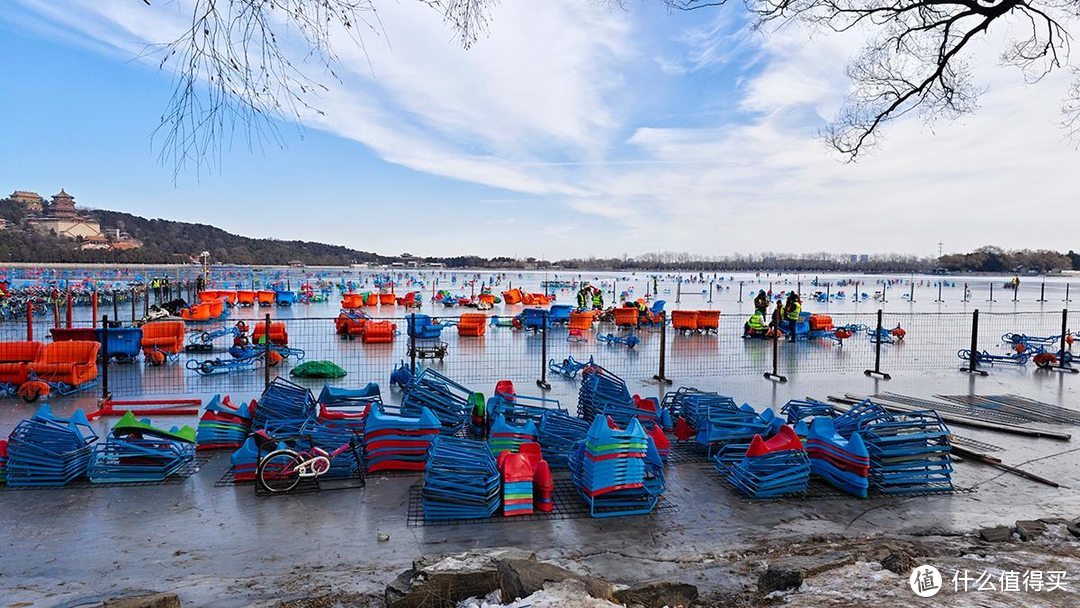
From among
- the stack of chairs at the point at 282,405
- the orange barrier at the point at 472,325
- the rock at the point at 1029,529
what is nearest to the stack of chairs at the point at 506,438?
the stack of chairs at the point at 282,405

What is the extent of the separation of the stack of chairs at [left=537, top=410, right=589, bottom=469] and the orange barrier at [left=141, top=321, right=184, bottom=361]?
13190mm

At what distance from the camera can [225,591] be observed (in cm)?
473

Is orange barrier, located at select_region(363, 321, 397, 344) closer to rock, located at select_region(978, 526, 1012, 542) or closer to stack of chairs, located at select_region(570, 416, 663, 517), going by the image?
stack of chairs, located at select_region(570, 416, 663, 517)

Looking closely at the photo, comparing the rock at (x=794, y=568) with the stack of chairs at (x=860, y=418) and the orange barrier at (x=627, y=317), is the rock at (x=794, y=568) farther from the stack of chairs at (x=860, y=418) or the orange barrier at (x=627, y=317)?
the orange barrier at (x=627, y=317)

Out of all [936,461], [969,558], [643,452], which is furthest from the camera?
[936,461]

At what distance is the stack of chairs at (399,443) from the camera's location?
7574 mm

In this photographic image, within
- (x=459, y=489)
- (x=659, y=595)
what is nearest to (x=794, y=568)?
(x=659, y=595)

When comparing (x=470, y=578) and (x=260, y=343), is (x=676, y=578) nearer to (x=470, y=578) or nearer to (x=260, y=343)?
(x=470, y=578)

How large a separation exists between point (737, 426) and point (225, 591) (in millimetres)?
6294

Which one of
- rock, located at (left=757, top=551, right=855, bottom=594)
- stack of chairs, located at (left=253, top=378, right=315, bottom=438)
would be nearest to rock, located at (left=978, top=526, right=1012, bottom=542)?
rock, located at (left=757, top=551, right=855, bottom=594)

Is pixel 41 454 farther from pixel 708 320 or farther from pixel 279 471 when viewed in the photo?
pixel 708 320

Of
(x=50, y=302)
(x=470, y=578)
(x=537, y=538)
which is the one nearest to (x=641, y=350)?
(x=537, y=538)

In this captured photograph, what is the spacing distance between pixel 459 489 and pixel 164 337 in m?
14.8

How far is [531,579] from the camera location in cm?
400
